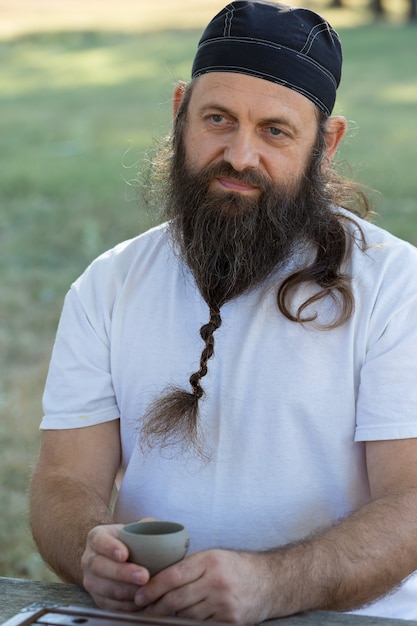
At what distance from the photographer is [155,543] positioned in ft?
5.88

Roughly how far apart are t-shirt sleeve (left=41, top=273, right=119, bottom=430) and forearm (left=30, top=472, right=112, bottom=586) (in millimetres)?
141

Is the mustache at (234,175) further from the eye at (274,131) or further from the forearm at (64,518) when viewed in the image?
the forearm at (64,518)

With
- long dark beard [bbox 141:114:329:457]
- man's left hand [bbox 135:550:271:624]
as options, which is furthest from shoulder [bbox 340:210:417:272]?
man's left hand [bbox 135:550:271:624]

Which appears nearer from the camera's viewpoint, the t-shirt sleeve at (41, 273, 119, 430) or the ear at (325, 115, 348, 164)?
the t-shirt sleeve at (41, 273, 119, 430)

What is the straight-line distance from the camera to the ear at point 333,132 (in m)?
2.54

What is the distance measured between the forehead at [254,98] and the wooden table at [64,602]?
3.54ft

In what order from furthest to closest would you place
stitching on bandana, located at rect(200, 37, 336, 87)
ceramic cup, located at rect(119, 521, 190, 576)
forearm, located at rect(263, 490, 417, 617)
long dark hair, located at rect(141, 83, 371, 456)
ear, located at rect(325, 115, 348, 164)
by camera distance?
ear, located at rect(325, 115, 348, 164)
stitching on bandana, located at rect(200, 37, 336, 87)
long dark hair, located at rect(141, 83, 371, 456)
forearm, located at rect(263, 490, 417, 617)
ceramic cup, located at rect(119, 521, 190, 576)

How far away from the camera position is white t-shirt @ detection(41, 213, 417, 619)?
7.36ft

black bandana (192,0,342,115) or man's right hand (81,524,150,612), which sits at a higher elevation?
black bandana (192,0,342,115)

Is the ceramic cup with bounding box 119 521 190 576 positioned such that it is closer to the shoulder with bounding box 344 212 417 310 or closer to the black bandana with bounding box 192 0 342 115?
the shoulder with bounding box 344 212 417 310

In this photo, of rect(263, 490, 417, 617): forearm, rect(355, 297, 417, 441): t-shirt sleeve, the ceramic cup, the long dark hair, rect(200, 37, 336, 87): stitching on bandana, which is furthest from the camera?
rect(200, 37, 336, 87): stitching on bandana

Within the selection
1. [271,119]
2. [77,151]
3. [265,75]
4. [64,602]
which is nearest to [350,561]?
[64,602]

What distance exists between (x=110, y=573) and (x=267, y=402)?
22.7 inches

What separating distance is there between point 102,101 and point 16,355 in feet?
26.3
